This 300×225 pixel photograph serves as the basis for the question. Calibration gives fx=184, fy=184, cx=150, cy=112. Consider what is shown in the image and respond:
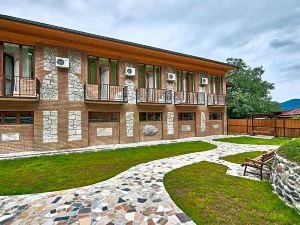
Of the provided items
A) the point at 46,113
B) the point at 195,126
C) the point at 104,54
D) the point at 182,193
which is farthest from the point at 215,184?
the point at 195,126

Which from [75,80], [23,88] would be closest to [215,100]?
[75,80]

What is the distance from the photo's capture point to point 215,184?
5055 millimetres

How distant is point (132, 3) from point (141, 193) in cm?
925

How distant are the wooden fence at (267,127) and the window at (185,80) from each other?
750 centimetres

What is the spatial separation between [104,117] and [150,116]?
3490 mm

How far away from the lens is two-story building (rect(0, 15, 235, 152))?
9.43 metres

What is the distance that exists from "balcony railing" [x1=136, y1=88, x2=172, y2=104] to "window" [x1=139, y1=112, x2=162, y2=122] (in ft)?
3.05

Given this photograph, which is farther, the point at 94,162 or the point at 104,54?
the point at 104,54

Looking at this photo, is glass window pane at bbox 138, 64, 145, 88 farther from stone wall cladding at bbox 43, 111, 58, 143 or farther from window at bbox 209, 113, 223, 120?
window at bbox 209, 113, 223, 120

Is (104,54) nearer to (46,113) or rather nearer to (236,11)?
(46,113)

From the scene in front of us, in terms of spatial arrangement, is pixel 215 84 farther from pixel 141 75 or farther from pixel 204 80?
pixel 141 75

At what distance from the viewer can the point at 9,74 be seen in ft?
31.4

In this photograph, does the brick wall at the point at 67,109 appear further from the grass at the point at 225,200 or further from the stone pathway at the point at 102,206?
the grass at the point at 225,200

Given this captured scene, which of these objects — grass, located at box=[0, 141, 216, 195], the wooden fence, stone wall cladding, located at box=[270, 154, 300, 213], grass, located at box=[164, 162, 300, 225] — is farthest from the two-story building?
stone wall cladding, located at box=[270, 154, 300, 213]
